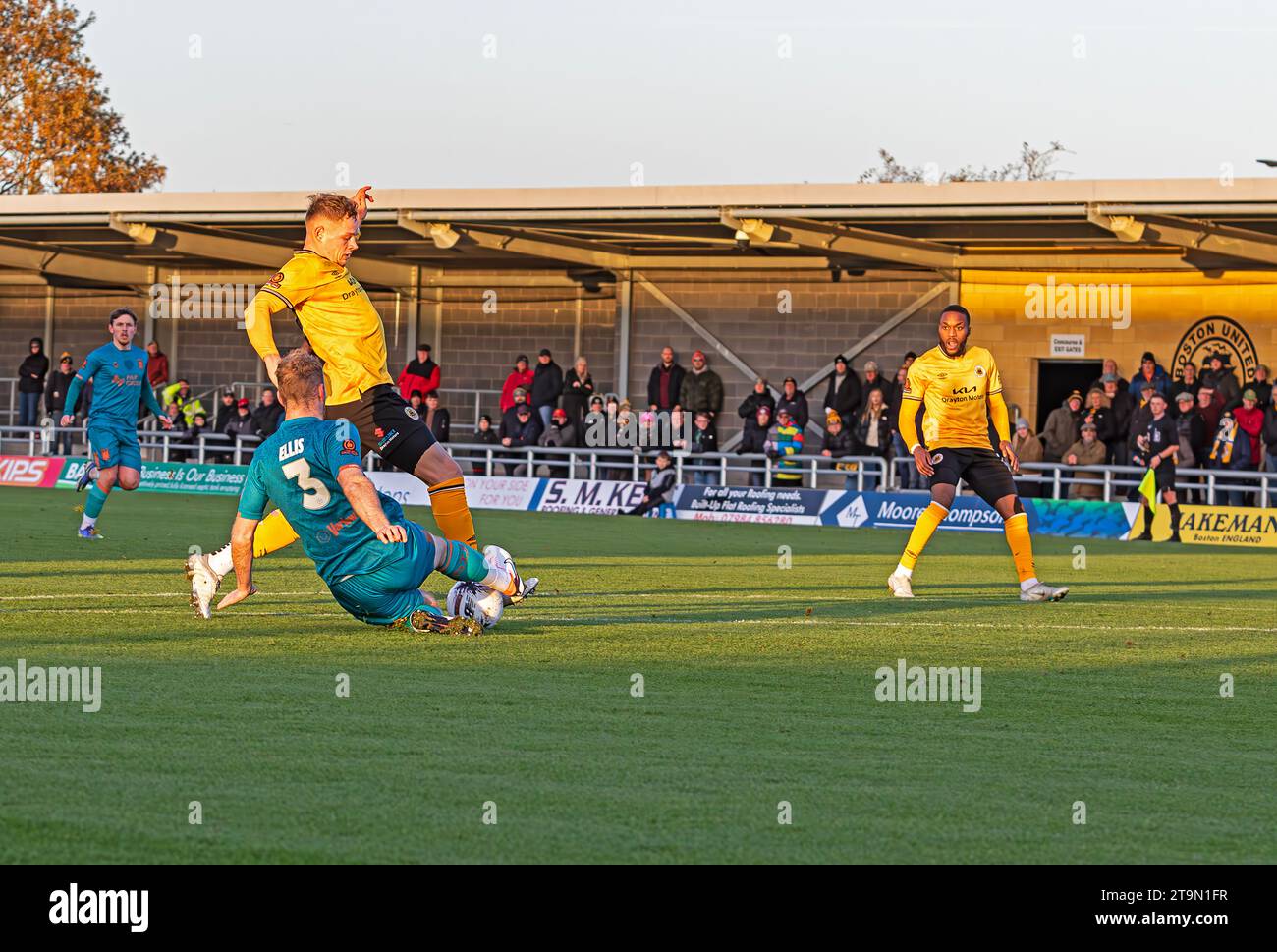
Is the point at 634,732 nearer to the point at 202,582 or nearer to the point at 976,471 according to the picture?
the point at 202,582

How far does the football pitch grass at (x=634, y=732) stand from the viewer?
499 cm

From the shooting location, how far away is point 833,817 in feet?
17.4

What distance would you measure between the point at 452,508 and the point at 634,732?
156 inches

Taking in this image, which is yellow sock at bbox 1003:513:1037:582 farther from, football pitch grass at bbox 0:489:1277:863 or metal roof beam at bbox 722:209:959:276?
metal roof beam at bbox 722:209:959:276

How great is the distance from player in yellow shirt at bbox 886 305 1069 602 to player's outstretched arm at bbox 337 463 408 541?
5432mm

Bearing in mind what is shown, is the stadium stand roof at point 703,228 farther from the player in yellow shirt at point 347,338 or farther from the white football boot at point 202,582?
the white football boot at point 202,582

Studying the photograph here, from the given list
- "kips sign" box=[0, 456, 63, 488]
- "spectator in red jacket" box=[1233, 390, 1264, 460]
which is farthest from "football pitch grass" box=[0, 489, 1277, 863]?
"kips sign" box=[0, 456, 63, 488]

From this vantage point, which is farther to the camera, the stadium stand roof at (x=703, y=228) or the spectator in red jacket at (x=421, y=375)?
the spectator in red jacket at (x=421, y=375)

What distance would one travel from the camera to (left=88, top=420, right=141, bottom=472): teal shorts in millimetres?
16453

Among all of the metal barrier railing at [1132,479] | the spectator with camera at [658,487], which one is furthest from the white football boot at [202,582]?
the spectator with camera at [658,487]

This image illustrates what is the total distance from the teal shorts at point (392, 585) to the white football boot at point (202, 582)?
721 millimetres

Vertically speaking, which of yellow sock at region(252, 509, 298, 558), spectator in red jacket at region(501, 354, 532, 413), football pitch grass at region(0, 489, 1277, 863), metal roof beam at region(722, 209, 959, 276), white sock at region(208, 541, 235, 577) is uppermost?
metal roof beam at region(722, 209, 959, 276)
